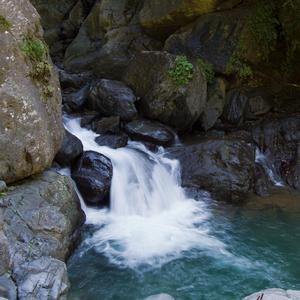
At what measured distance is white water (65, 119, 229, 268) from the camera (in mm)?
6884

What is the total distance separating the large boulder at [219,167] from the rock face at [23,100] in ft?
10.9

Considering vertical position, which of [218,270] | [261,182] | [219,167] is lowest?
[218,270]

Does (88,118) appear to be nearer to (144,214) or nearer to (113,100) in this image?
A: (113,100)

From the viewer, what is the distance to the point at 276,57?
38.3 feet

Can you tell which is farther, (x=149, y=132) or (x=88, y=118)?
(x=88, y=118)

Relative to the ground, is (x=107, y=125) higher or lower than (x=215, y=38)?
lower

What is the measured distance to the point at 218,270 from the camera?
646cm

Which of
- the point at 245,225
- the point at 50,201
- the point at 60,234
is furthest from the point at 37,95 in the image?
the point at 245,225

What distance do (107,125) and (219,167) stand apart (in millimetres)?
2487

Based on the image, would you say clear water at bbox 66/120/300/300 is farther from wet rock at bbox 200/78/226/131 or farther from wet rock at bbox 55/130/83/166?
wet rock at bbox 200/78/226/131

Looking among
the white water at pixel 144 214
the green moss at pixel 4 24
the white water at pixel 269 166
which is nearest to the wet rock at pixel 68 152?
the white water at pixel 144 214

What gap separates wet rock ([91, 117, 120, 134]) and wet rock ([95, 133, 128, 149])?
0.53 feet

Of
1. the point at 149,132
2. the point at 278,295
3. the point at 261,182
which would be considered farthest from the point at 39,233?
the point at 261,182

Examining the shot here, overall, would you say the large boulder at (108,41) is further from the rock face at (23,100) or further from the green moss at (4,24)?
the green moss at (4,24)
